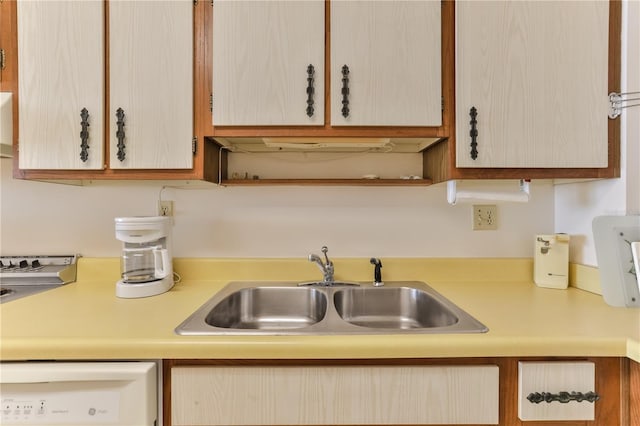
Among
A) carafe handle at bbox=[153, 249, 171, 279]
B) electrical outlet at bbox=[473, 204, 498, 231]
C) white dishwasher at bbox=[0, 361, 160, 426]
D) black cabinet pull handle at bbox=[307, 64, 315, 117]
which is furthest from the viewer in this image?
electrical outlet at bbox=[473, 204, 498, 231]

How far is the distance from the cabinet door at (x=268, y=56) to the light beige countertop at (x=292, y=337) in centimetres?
70

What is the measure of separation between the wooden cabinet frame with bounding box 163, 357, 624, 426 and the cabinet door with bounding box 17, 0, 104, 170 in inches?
33.5

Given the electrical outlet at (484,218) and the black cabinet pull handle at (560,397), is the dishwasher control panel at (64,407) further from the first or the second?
the electrical outlet at (484,218)

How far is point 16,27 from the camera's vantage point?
3.69 feet

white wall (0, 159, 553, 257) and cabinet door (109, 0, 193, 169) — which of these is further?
white wall (0, 159, 553, 257)

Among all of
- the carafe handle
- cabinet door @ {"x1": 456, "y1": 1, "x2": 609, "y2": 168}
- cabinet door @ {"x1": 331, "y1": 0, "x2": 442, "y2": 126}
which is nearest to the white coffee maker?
the carafe handle

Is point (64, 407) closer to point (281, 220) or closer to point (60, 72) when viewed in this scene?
point (281, 220)

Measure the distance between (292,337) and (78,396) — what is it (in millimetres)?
535

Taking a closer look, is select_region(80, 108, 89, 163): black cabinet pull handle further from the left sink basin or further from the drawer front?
A: the drawer front

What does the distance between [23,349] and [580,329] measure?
141cm

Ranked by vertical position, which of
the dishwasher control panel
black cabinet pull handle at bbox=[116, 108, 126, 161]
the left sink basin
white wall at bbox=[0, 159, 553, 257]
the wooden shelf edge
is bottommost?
the dishwasher control panel

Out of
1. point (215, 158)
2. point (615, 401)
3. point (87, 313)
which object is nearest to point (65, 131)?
point (215, 158)

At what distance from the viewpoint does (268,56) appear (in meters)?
1.10

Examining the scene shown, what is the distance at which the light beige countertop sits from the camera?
0.80 meters
